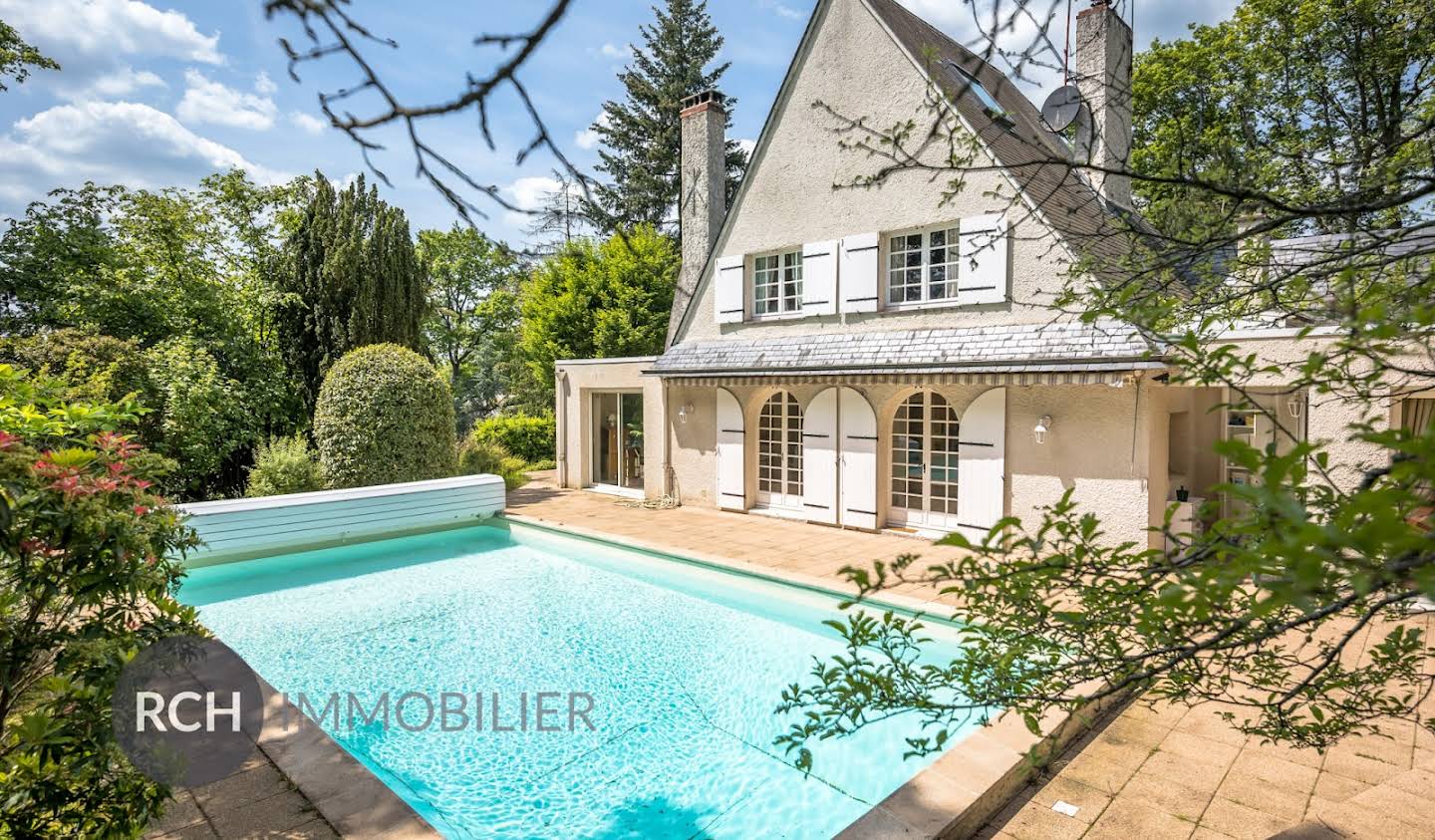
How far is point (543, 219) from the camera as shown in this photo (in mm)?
2838

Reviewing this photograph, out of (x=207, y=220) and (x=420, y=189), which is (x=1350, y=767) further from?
(x=207, y=220)

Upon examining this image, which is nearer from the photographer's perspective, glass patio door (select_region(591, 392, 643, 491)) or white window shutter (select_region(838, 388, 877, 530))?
white window shutter (select_region(838, 388, 877, 530))

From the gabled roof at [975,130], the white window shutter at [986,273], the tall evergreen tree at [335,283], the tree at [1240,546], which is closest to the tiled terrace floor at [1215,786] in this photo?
the tree at [1240,546]

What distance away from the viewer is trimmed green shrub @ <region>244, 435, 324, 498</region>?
17984mm

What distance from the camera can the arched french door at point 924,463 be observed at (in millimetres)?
15797

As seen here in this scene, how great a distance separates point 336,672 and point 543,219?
9311mm

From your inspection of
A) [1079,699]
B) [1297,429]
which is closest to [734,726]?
[1079,699]

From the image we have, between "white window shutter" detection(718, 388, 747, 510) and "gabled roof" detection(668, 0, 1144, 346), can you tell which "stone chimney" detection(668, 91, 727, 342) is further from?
"white window shutter" detection(718, 388, 747, 510)

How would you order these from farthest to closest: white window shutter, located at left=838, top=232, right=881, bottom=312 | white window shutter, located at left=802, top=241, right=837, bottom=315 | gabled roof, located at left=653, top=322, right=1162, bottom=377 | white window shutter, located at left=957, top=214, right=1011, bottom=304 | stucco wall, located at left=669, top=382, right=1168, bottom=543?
white window shutter, located at left=802, top=241, right=837, bottom=315 < white window shutter, located at left=838, top=232, right=881, bottom=312 < white window shutter, located at left=957, top=214, right=1011, bottom=304 < stucco wall, located at left=669, top=382, right=1168, bottom=543 < gabled roof, located at left=653, top=322, right=1162, bottom=377

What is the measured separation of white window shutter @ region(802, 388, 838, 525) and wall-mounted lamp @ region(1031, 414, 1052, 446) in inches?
182

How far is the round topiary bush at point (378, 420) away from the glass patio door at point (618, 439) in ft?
18.4
